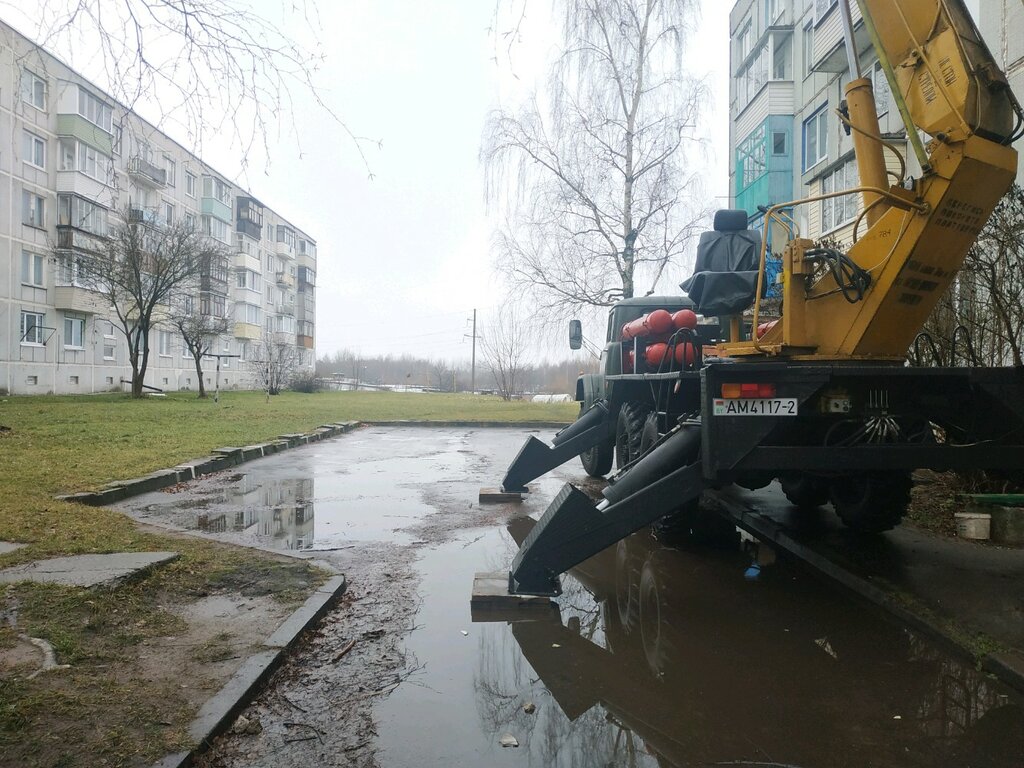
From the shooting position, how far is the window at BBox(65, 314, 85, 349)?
1379 inches

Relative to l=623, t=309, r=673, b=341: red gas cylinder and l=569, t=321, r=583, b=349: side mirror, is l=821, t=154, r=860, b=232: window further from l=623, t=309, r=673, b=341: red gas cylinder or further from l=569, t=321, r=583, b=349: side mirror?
l=623, t=309, r=673, b=341: red gas cylinder

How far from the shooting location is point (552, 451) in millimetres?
9477

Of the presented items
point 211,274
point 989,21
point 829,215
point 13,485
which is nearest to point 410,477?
point 13,485

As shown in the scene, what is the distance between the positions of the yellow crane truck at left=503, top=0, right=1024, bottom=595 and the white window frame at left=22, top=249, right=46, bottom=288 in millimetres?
35812

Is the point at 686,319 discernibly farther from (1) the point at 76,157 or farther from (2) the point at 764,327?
(1) the point at 76,157

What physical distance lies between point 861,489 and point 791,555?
2.70 feet

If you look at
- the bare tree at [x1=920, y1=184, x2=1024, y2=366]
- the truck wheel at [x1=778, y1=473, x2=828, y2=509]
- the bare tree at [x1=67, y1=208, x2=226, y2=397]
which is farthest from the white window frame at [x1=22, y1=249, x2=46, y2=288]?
the bare tree at [x1=920, y1=184, x2=1024, y2=366]

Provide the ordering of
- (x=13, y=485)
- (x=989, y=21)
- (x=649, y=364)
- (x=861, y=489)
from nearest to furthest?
(x=861, y=489) → (x=649, y=364) → (x=13, y=485) → (x=989, y=21)

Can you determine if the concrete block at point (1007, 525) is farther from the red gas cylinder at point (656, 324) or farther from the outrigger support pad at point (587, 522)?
the red gas cylinder at point (656, 324)

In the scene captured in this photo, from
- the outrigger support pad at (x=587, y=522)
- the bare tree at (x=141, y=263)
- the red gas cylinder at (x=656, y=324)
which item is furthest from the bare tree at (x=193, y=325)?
the outrigger support pad at (x=587, y=522)

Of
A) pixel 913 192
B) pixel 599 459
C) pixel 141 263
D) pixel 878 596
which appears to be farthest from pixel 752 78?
pixel 141 263

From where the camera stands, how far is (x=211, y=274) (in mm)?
A: 33656

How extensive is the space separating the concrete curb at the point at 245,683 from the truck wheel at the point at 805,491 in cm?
458

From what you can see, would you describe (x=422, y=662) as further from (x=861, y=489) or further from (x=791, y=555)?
(x=861, y=489)
